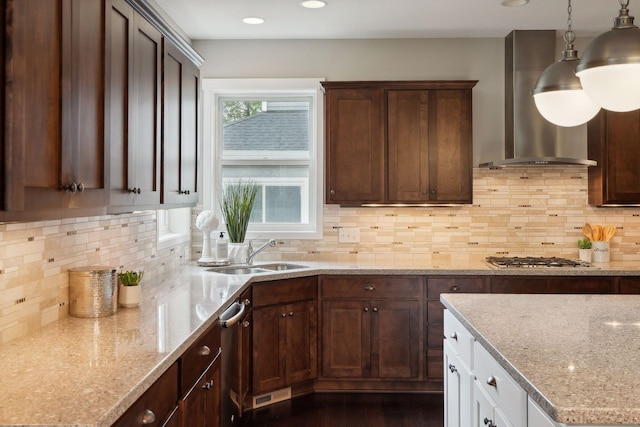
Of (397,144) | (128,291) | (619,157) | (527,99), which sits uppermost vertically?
(527,99)

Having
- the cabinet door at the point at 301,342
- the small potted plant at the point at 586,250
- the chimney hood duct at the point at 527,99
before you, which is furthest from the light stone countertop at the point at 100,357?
the small potted plant at the point at 586,250

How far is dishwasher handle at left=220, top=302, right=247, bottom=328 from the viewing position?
2.57m

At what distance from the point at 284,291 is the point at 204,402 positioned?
4.71 ft

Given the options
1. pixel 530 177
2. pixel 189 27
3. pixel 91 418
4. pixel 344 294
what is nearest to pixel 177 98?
Answer: pixel 189 27

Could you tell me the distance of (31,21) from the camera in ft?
4.83

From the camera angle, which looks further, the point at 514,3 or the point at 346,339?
the point at 346,339

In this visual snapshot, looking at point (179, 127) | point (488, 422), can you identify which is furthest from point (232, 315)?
point (488, 422)

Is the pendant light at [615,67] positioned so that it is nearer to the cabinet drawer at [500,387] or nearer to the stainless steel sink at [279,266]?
the cabinet drawer at [500,387]

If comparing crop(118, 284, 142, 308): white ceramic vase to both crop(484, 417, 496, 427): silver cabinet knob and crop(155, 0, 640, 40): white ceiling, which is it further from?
crop(155, 0, 640, 40): white ceiling

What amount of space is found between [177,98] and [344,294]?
173cm

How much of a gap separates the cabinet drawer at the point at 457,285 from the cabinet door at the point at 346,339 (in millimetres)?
467

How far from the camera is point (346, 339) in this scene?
12.7ft

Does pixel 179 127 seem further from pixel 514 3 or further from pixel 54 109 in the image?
pixel 514 3

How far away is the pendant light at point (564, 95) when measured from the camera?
2184 millimetres
